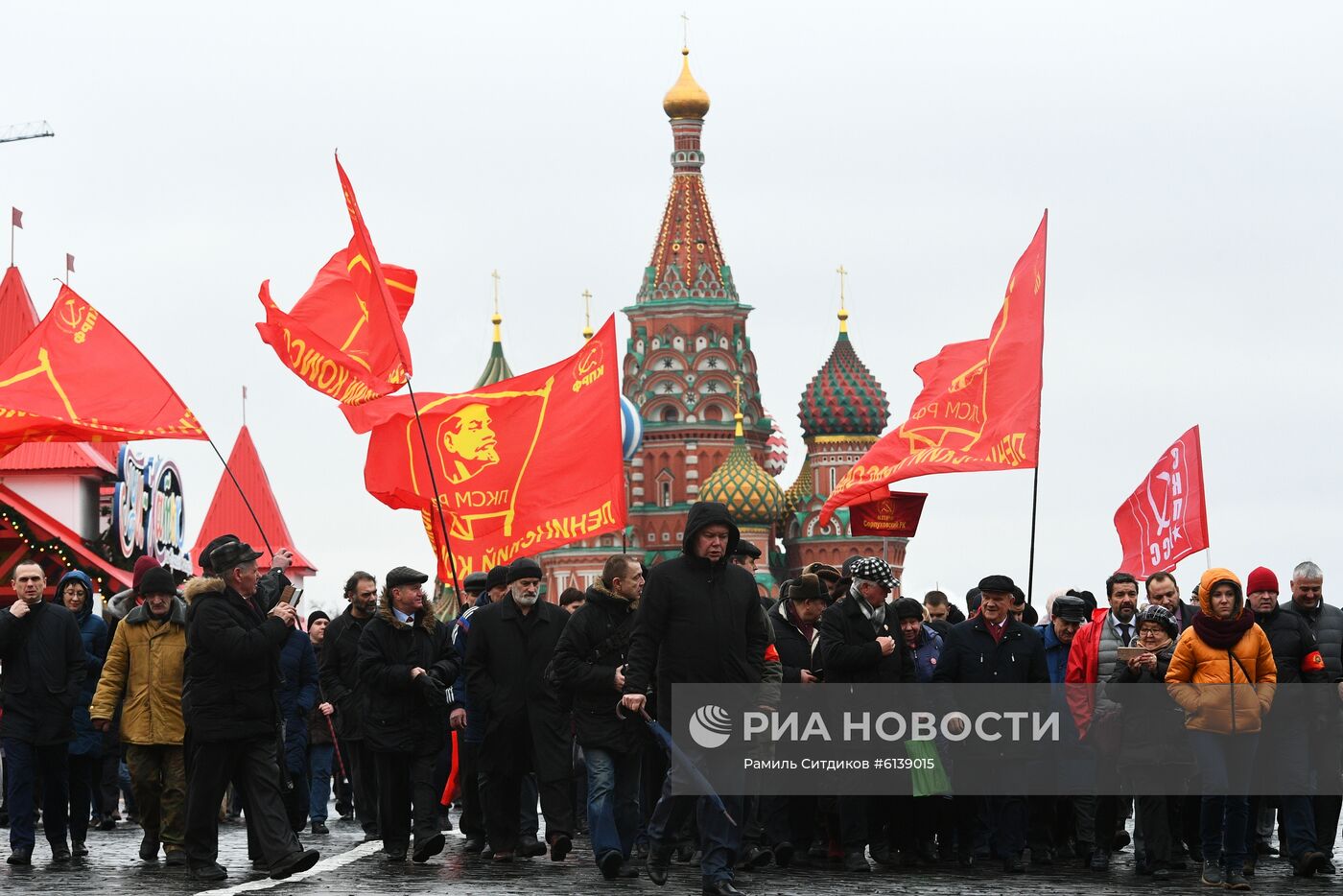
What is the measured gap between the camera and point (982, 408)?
1889 centimetres

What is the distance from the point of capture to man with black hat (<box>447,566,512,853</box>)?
14.4 meters

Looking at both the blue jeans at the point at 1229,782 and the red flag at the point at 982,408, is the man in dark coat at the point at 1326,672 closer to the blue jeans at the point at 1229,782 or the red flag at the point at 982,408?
the blue jeans at the point at 1229,782

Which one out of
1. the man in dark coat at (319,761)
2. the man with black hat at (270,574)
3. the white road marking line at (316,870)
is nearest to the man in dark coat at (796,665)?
the white road marking line at (316,870)

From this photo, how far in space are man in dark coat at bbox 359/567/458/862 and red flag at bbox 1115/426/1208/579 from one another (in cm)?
693

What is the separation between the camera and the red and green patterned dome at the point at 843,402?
110m

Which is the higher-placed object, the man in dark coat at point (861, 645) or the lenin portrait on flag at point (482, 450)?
the lenin portrait on flag at point (482, 450)

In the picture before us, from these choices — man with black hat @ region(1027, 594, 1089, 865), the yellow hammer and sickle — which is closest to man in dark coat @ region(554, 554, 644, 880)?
man with black hat @ region(1027, 594, 1089, 865)

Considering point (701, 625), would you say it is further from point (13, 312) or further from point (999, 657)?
point (13, 312)

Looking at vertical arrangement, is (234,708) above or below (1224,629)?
below

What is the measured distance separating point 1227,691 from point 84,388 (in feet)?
32.2

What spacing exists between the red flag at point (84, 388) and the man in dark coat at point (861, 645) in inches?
259

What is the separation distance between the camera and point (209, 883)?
40.8 feet

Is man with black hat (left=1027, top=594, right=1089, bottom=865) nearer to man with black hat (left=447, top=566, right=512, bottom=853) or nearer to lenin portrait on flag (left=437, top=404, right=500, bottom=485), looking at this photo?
man with black hat (left=447, top=566, right=512, bottom=853)

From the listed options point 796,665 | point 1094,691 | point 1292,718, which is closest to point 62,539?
point 796,665
